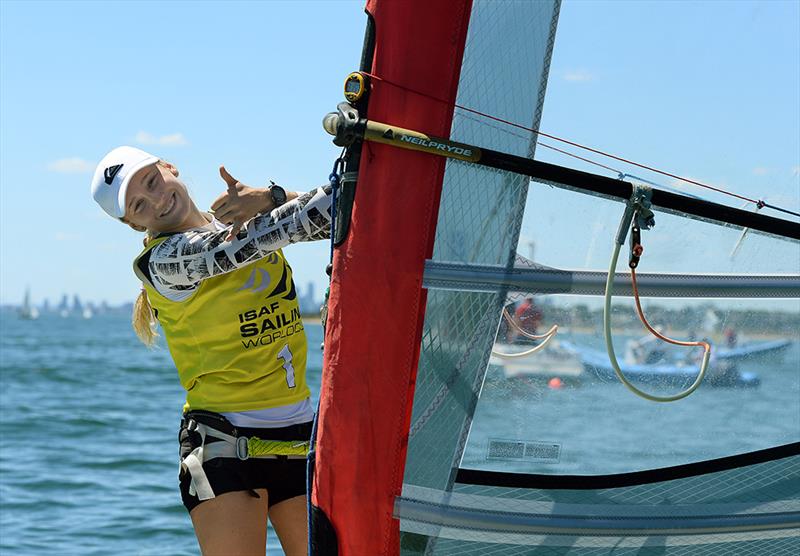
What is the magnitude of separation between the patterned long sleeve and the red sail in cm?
16

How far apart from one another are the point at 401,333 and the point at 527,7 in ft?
2.52

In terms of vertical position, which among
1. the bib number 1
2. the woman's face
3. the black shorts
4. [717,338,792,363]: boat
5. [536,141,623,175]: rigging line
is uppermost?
[536,141,623,175]: rigging line

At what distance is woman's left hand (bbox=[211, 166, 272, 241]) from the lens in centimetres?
252

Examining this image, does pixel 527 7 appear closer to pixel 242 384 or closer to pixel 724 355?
pixel 724 355

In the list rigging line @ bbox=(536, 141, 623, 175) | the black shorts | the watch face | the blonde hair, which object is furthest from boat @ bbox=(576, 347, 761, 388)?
Result: the blonde hair

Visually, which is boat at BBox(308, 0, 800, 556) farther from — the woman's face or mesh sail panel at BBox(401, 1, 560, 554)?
the woman's face

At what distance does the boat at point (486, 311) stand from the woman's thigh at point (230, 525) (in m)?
0.32

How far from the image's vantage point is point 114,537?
809 cm

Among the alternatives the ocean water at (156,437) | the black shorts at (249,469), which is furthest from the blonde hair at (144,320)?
the ocean water at (156,437)

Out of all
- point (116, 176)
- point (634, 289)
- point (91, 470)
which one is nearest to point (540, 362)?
point (634, 289)

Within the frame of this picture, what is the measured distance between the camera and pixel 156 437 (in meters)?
14.6

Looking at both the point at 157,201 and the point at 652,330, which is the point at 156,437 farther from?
the point at 652,330

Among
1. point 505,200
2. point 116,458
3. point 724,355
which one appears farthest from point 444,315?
point 116,458

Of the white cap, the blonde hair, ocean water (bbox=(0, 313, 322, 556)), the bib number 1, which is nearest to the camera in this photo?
the white cap
